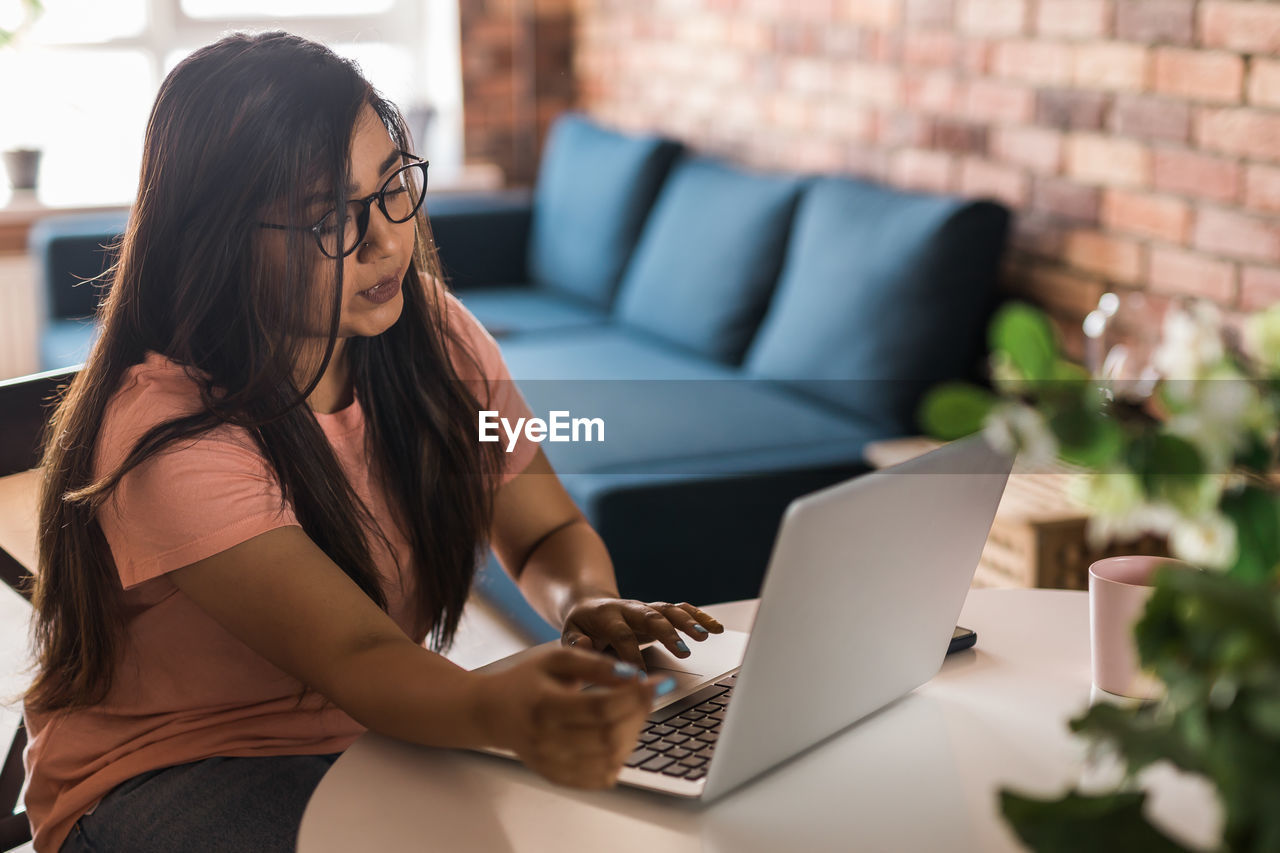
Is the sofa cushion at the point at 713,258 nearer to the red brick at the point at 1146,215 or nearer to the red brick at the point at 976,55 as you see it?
the red brick at the point at 976,55

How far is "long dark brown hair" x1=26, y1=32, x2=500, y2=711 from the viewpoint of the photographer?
1120mm

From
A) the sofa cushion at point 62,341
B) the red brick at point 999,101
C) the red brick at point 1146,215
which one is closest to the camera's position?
the red brick at point 1146,215

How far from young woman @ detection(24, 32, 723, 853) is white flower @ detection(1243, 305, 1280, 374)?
0.60m

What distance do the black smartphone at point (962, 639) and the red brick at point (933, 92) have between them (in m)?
1.83

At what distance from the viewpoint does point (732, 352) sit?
3037mm

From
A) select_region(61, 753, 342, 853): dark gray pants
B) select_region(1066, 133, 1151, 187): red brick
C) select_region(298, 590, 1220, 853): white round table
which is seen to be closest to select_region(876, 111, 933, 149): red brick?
select_region(1066, 133, 1151, 187): red brick

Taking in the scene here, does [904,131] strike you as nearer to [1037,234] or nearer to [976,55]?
[976,55]

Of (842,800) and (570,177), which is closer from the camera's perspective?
(842,800)

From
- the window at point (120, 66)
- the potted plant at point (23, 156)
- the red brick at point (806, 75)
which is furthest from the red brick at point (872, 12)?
the potted plant at point (23, 156)

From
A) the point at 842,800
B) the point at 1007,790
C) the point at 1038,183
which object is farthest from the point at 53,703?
the point at 1038,183

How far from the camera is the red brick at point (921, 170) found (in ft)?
9.12

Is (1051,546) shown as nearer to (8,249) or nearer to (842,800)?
(842,800)

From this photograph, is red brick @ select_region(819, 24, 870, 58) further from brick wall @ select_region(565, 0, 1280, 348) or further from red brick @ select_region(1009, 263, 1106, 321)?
red brick @ select_region(1009, 263, 1106, 321)

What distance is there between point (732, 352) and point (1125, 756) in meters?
2.57
